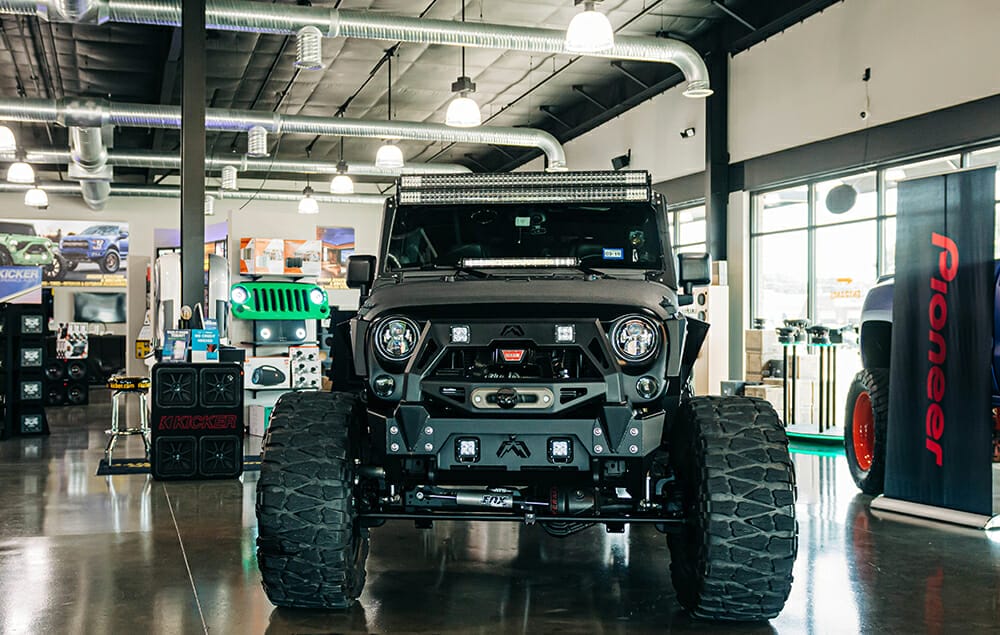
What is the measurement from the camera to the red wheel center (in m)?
7.35

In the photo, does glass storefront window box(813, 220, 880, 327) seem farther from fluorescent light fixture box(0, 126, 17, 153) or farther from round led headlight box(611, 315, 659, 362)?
fluorescent light fixture box(0, 126, 17, 153)

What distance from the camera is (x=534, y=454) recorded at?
12.0 feet

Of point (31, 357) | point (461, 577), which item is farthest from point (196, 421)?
point (31, 357)

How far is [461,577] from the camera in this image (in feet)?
15.2

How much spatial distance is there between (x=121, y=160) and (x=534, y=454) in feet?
53.3

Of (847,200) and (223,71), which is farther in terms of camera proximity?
(223,71)

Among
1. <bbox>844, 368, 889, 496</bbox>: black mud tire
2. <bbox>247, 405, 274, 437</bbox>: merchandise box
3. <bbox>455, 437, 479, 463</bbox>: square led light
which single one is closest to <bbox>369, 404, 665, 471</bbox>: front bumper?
<bbox>455, 437, 479, 463</bbox>: square led light

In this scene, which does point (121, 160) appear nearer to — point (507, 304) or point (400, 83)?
point (400, 83)

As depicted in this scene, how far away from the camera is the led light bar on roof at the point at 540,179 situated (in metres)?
4.75

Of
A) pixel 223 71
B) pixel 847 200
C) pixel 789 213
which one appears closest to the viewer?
pixel 847 200

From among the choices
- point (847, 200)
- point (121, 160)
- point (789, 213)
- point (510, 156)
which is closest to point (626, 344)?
point (847, 200)

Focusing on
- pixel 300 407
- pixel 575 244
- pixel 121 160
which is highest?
pixel 121 160

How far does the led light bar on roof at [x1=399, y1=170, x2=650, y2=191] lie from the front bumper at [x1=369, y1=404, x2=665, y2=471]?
57.7 inches

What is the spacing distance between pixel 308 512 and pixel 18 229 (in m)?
22.5
